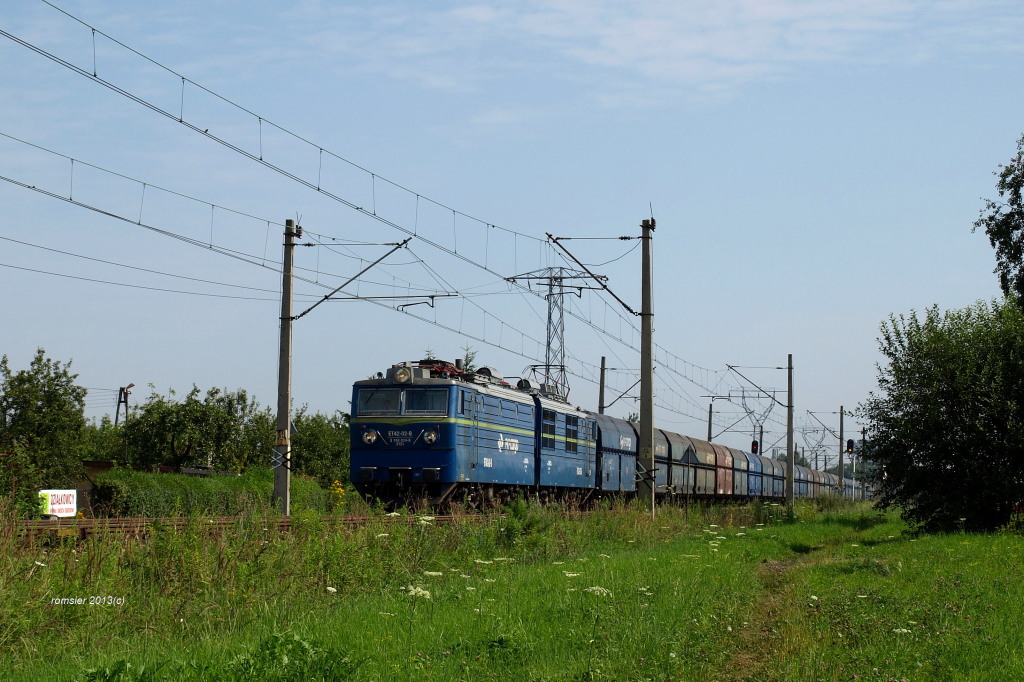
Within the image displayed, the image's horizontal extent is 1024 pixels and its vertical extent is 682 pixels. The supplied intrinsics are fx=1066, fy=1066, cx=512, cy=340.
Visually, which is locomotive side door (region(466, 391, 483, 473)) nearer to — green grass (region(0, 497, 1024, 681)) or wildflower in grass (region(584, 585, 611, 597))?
green grass (region(0, 497, 1024, 681))

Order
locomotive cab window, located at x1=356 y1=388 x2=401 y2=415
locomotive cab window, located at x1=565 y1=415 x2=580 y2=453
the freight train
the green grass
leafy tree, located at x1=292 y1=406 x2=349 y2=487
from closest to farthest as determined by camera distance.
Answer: the green grass < the freight train < locomotive cab window, located at x1=356 y1=388 x2=401 y2=415 < locomotive cab window, located at x1=565 y1=415 x2=580 y2=453 < leafy tree, located at x1=292 y1=406 x2=349 y2=487

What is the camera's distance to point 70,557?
1089 cm

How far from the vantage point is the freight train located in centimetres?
2588

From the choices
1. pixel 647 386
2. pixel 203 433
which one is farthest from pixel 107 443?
pixel 647 386

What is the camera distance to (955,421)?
26391mm

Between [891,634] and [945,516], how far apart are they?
687 inches

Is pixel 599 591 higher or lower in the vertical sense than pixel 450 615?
higher

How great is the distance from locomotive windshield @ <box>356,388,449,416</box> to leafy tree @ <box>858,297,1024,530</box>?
38.4 ft

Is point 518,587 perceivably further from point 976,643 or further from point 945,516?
point 945,516

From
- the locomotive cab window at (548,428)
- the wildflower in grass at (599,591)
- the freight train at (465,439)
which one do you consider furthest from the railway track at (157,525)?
the locomotive cab window at (548,428)

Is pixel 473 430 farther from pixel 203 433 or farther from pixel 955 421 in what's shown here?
pixel 203 433

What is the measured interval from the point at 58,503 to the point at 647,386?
1466cm

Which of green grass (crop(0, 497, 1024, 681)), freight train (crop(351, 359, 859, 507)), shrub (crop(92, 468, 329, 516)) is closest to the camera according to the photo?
green grass (crop(0, 497, 1024, 681))

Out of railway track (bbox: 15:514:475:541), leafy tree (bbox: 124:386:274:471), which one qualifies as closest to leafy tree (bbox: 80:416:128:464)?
leafy tree (bbox: 124:386:274:471)
